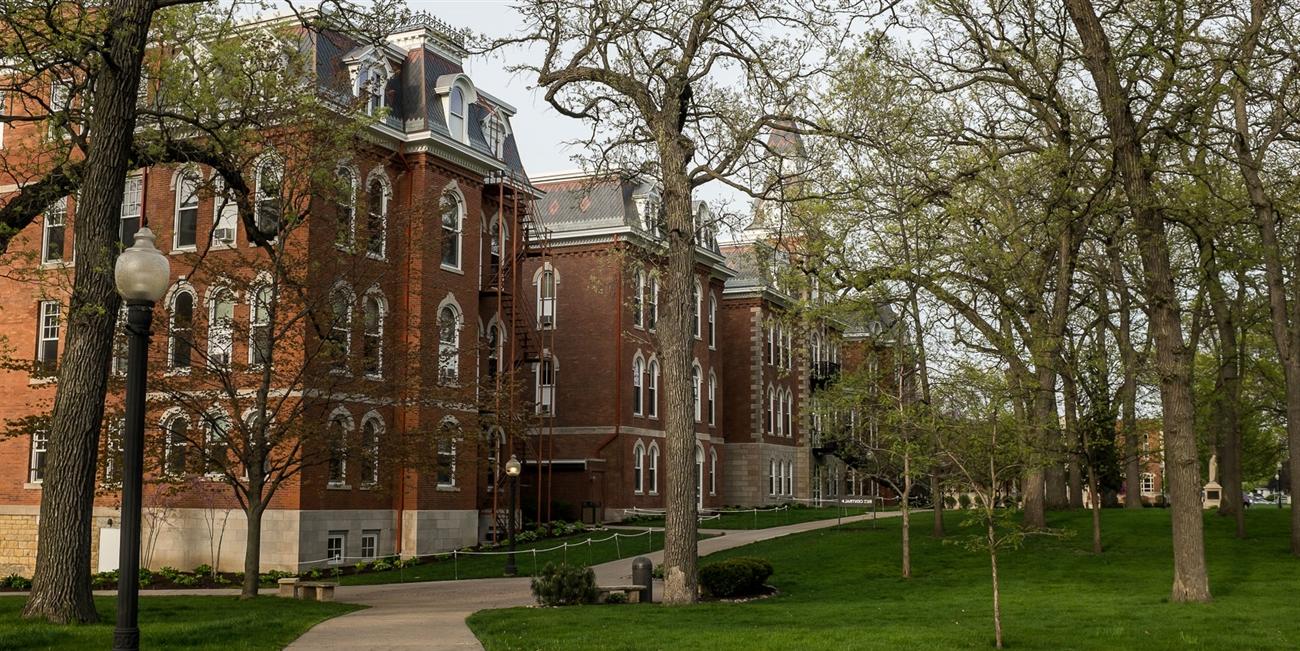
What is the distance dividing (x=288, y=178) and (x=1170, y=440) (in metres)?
15.9

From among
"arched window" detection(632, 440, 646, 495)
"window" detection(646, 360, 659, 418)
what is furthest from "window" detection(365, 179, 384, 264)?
"window" detection(646, 360, 659, 418)

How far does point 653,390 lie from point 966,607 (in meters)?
29.5

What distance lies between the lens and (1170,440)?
1970cm

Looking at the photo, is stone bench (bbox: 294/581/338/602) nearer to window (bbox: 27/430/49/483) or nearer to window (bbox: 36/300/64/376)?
window (bbox: 27/430/49/483)

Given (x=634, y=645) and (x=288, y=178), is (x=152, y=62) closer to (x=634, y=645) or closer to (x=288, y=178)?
(x=288, y=178)

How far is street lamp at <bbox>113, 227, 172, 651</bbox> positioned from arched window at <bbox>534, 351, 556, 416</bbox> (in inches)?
1390

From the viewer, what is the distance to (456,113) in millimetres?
35094

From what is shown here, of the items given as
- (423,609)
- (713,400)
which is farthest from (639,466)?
(423,609)

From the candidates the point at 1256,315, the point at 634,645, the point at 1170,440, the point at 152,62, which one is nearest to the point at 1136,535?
the point at 1256,315

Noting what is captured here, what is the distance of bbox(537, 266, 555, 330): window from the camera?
46219mm

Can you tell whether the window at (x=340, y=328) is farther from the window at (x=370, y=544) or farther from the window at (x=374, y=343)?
the window at (x=370, y=544)

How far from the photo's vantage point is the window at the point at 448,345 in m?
26.9

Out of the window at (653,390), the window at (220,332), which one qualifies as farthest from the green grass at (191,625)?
the window at (653,390)

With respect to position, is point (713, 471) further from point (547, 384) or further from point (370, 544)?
point (370, 544)
